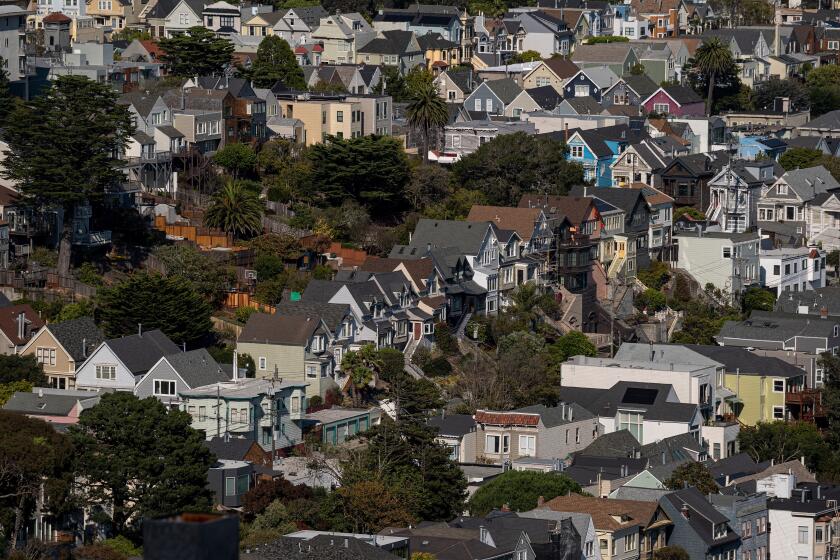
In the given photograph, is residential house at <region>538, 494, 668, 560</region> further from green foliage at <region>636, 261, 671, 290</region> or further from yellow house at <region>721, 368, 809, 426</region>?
green foliage at <region>636, 261, 671, 290</region>

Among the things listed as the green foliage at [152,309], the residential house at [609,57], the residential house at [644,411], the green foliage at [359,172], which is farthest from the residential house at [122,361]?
the residential house at [609,57]

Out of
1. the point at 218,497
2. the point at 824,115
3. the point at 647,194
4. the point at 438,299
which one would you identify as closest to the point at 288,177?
the point at 438,299

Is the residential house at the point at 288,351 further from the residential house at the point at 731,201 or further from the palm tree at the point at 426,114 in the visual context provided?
the residential house at the point at 731,201

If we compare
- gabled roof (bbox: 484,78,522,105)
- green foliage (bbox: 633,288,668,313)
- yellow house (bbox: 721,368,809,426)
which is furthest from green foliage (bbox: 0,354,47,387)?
gabled roof (bbox: 484,78,522,105)

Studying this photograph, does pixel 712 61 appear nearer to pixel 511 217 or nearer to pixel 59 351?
pixel 511 217

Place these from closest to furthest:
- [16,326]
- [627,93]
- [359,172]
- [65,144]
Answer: [16,326]
[65,144]
[359,172]
[627,93]

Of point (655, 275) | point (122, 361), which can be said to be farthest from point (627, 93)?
point (122, 361)
